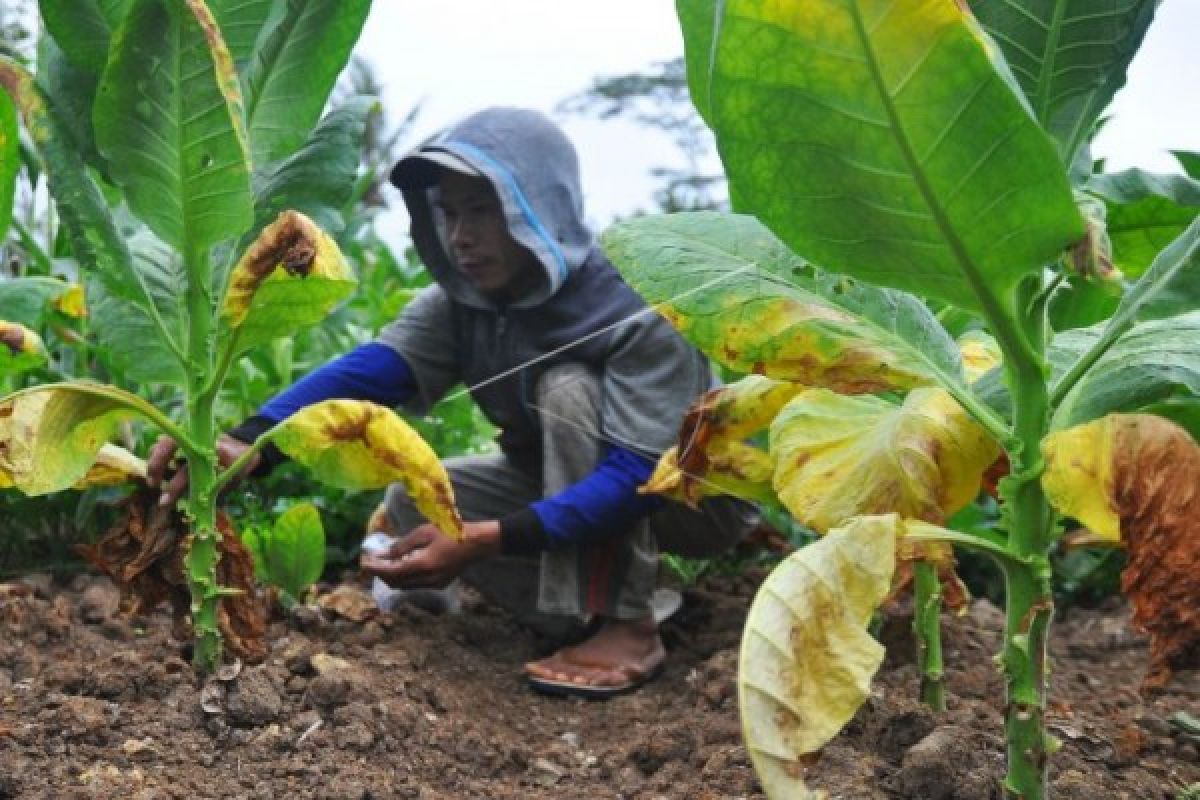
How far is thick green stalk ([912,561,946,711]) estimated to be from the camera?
6.00 ft

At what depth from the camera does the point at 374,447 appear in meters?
1.81

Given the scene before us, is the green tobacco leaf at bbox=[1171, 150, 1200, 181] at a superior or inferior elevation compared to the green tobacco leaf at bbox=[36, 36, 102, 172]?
inferior

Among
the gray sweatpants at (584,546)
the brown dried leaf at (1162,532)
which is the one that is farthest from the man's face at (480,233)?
the brown dried leaf at (1162,532)

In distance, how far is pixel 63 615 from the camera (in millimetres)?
2334

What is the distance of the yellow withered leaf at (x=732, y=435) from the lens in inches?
63.9

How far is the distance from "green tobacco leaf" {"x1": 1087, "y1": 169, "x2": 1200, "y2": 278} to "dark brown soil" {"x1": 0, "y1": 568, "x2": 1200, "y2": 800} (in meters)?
0.62

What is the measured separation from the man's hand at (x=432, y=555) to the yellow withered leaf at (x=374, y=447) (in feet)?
1.88

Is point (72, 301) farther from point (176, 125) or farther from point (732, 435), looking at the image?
→ point (732, 435)

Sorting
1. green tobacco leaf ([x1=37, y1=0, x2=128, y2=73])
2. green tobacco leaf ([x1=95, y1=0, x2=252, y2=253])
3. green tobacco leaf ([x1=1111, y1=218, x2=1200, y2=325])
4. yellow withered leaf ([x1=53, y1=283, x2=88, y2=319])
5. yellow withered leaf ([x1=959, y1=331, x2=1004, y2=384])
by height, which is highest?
green tobacco leaf ([x1=37, y1=0, x2=128, y2=73])

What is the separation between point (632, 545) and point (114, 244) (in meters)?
1.18

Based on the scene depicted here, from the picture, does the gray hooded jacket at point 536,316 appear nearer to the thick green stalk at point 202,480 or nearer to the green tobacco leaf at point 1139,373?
the thick green stalk at point 202,480

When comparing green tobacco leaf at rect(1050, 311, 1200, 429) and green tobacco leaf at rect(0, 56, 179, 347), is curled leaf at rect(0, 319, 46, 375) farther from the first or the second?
green tobacco leaf at rect(1050, 311, 1200, 429)

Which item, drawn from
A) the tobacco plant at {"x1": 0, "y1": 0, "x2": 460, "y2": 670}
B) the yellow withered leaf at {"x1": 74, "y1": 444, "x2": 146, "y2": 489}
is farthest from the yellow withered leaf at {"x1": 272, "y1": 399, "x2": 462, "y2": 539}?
the yellow withered leaf at {"x1": 74, "y1": 444, "x2": 146, "y2": 489}

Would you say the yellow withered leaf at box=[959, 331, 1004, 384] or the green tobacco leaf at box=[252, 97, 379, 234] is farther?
the green tobacco leaf at box=[252, 97, 379, 234]
